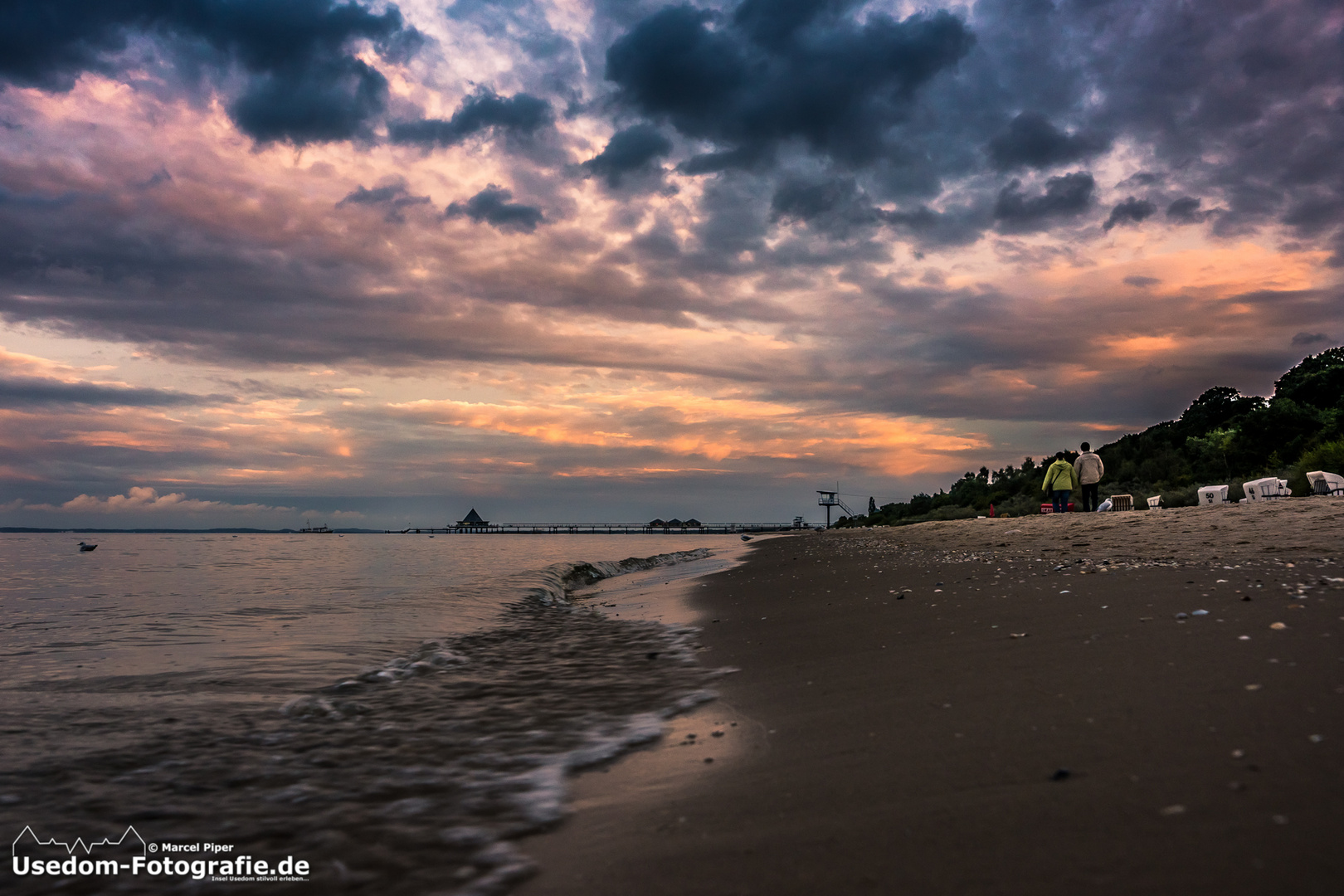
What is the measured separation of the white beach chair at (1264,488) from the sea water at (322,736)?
18793 millimetres

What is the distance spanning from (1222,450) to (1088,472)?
Answer: 18.0 m

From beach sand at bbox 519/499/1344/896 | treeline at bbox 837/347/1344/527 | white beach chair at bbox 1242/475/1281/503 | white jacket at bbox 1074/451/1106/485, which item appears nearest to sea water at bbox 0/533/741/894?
beach sand at bbox 519/499/1344/896

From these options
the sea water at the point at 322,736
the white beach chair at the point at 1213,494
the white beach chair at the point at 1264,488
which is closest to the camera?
the sea water at the point at 322,736

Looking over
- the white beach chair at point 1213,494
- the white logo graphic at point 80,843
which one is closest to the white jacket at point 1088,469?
the white beach chair at point 1213,494

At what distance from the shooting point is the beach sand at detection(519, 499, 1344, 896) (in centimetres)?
212

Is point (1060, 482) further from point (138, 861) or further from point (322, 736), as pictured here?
point (138, 861)

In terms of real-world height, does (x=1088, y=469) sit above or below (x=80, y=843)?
above

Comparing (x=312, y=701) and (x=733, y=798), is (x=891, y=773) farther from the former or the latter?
(x=312, y=701)

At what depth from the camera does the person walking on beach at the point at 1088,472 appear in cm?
2061

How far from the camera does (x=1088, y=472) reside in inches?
814

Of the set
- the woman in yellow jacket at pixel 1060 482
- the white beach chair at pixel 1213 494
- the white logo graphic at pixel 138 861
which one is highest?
the woman in yellow jacket at pixel 1060 482

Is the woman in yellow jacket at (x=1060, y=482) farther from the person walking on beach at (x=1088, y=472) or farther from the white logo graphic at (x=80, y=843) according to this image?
the white logo graphic at (x=80, y=843)

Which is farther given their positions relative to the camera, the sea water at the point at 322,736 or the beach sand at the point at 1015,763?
the sea water at the point at 322,736

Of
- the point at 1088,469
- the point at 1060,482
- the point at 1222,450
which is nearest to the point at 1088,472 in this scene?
the point at 1088,469
